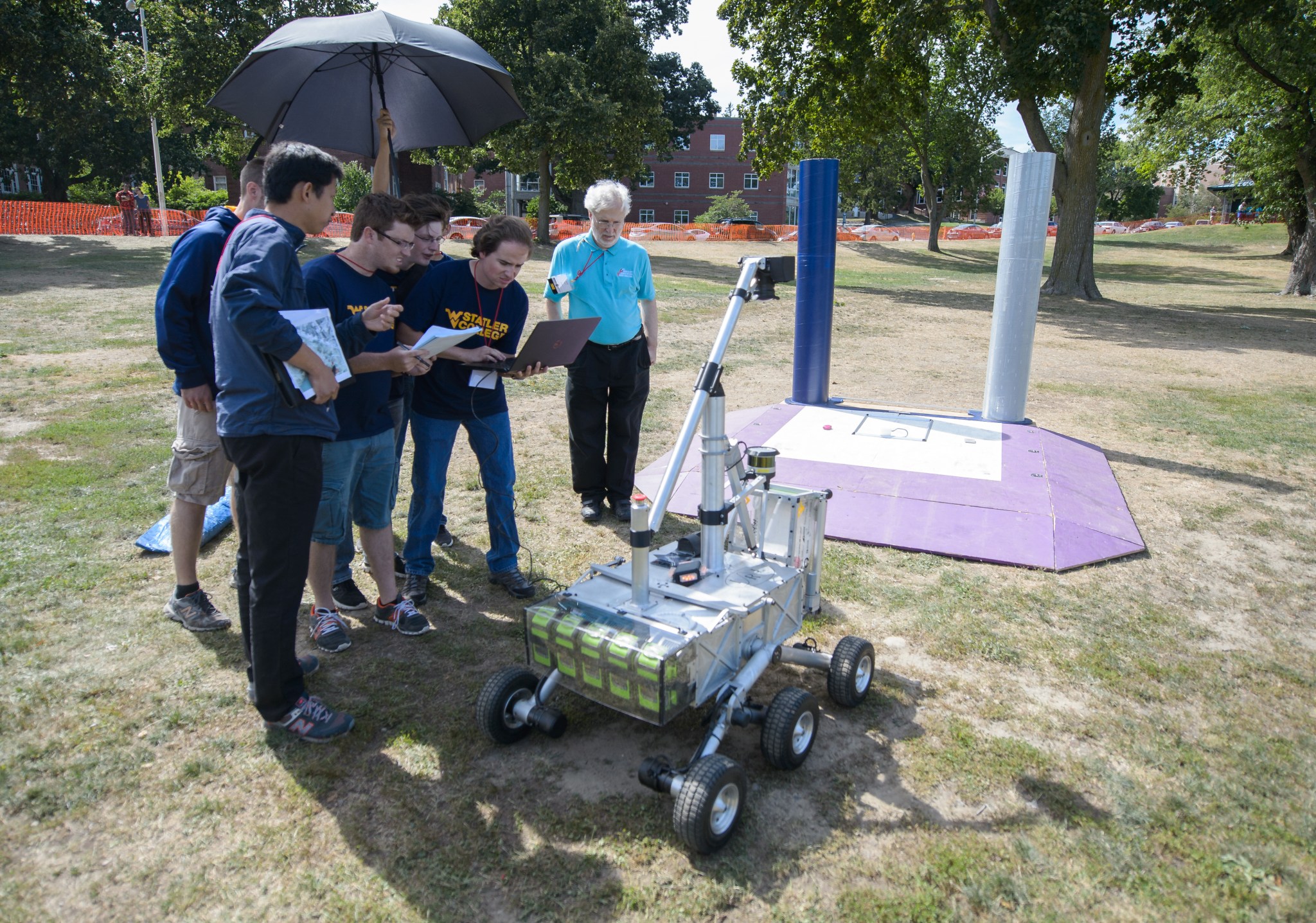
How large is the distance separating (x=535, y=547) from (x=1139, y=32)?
774 inches

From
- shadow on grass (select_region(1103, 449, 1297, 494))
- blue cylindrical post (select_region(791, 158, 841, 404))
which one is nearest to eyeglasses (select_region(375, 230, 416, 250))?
blue cylindrical post (select_region(791, 158, 841, 404))

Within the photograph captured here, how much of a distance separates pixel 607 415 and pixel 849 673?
111 inches

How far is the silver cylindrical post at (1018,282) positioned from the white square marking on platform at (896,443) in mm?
458

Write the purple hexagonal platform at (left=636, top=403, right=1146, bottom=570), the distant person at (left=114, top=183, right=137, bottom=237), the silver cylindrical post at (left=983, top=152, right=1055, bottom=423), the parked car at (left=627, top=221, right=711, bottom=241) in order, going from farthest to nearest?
the parked car at (left=627, top=221, right=711, bottom=241) → the distant person at (left=114, top=183, right=137, bottom=237) → the silver cylindrical post at (left=983, top=152, right=1055, bottom=423) → the purple hexagonal platform at (left=636, top=403, right=1146, bottom=570)

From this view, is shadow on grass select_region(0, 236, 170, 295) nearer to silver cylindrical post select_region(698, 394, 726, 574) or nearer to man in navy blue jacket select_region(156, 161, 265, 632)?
man in navy blue jacket select_region(156, 161, 265, 632)

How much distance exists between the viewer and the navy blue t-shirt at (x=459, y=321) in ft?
13.2

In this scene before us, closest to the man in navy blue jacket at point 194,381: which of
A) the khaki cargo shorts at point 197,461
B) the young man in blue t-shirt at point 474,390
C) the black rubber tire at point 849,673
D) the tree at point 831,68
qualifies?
the khaki cargo shorts at point 197,461

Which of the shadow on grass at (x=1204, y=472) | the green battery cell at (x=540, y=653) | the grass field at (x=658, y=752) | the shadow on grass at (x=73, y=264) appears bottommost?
the grass field at (x=658, y=752)

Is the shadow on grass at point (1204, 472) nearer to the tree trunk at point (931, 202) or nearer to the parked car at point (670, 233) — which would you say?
the tree trunk at point (931, 202)

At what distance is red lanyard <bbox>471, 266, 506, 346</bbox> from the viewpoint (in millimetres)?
4113

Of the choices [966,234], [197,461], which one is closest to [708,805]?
[197,461]

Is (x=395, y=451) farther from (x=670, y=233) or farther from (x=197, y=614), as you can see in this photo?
(x=670, y=233)

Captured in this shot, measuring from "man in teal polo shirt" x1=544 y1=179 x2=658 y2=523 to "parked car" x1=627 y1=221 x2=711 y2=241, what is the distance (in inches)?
1497

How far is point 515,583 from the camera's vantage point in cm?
440
